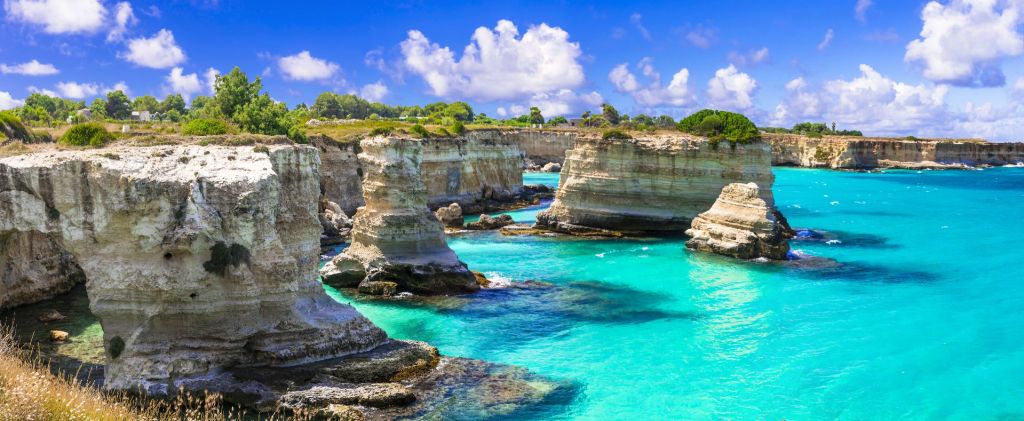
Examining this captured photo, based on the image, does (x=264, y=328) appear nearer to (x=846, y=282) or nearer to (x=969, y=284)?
(x=846, y=282)

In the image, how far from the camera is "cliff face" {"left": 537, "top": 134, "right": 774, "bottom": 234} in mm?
39375

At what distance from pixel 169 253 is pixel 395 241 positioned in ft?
40.1

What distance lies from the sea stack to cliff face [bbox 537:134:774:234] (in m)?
15.6

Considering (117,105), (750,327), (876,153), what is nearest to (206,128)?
(750,327)

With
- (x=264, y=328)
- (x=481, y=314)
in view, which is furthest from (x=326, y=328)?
(x=481, y=314)

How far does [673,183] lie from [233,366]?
98.2ft

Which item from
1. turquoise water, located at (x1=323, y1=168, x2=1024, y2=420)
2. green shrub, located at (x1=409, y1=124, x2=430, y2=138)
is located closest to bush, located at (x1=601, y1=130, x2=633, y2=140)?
turquoise water, located at (x1=323, y1=168, x2=1024, y2=420)

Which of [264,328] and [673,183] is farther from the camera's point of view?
[673,183]

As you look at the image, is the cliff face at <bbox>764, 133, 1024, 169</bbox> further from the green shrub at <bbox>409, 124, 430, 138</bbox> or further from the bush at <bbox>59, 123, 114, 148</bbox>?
the bush at <bbox>59, 123, 114, 148</bbox>

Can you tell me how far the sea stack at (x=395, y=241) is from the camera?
25.9m

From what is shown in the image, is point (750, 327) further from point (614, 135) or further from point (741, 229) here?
point (614, 135)

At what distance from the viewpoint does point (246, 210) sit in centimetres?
1520

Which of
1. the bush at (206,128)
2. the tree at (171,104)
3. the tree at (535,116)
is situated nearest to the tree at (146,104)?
the tree at (171,104)

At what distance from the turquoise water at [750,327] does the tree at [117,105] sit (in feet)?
270
